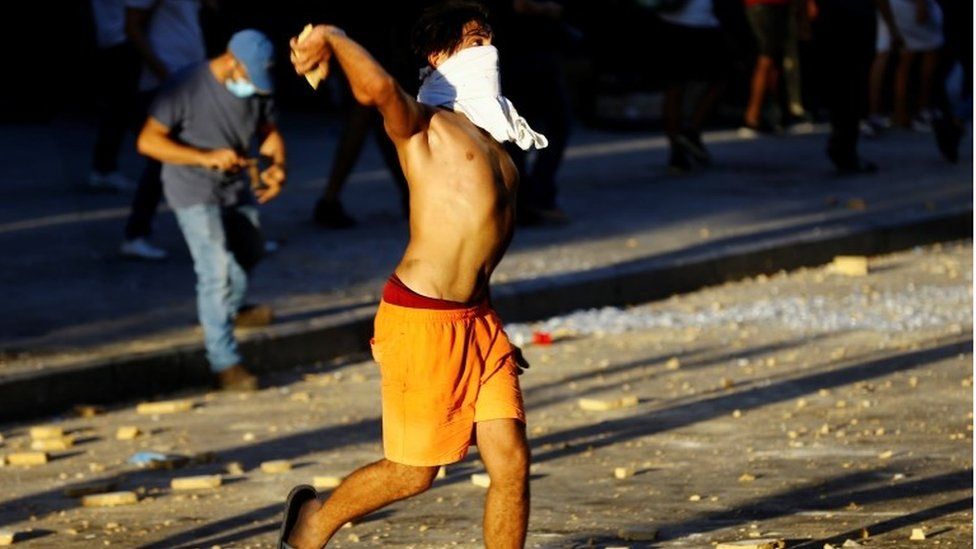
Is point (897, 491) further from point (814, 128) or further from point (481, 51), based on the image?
point (814, 128)

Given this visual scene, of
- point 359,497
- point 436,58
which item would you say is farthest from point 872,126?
point 359,497

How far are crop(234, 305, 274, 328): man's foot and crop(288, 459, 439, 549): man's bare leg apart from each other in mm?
4177

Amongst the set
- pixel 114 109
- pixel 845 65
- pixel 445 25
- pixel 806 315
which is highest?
pixel 445 25

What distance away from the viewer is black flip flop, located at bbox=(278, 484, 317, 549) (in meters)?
5.93

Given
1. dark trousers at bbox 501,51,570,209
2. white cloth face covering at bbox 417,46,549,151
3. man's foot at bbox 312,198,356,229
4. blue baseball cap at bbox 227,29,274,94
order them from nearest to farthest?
1. white cloth face covering at bbox 417,46,549,151
2. blue baseball cap at bbox 227,29,274,94
3. dark trousers at bbox 501,51,570,209
4. man's foot at bbox 312,198,356,229

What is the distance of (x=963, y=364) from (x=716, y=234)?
3.90m

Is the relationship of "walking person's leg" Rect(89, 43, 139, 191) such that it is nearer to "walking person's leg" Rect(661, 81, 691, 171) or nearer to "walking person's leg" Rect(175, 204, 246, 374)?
"walking person's leg" Rect(661, 81, 691, 171)

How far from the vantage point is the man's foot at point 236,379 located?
9.33 metres

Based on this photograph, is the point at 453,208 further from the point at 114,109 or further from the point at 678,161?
the point at 678,161

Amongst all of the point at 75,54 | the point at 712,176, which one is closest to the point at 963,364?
the point at 712,176

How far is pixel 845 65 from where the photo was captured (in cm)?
1602

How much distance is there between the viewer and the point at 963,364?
31.3ft

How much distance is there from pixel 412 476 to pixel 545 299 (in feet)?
18.5

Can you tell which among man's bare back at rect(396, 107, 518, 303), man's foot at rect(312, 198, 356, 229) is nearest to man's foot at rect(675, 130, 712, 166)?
man's foot at rect(312, 198, 356, 229)
